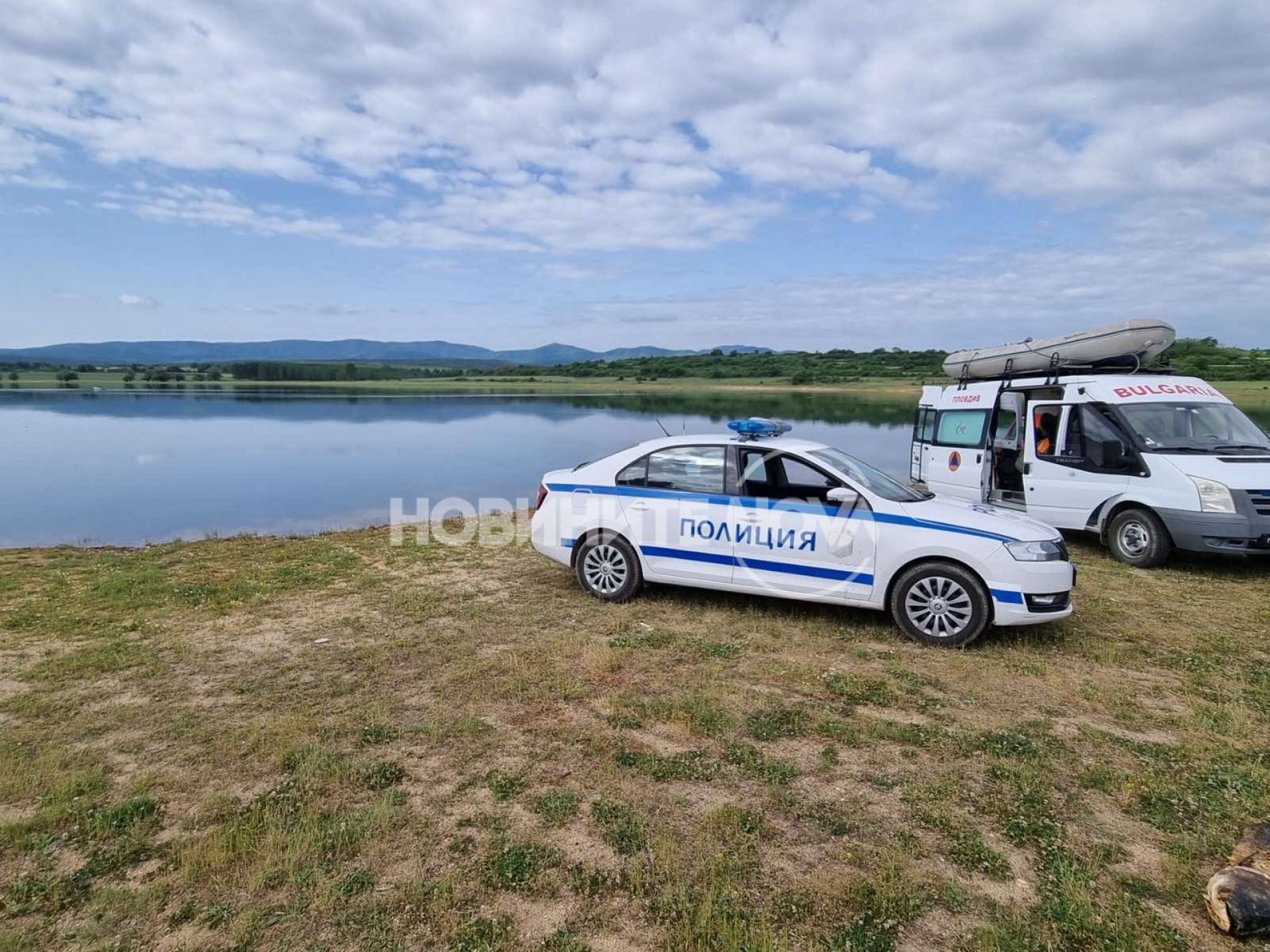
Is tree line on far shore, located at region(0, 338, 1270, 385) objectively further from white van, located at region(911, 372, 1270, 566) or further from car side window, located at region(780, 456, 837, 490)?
car side window, located at region(780, 456, 837, 490)

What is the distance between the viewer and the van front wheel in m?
8.24

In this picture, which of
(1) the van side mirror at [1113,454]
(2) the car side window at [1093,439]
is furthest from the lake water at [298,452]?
(1) the van side mirror at [1113,454]

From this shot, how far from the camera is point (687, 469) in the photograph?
21.9 feet

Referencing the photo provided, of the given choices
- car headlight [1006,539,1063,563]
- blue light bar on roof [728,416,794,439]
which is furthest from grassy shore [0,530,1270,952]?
blue light bar on roof [728,416,794,439]

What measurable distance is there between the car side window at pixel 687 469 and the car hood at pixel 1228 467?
5.53m

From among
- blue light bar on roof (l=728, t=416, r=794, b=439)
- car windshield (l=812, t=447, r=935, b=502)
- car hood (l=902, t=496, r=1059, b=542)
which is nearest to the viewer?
car hood (l=902, t=496, r=1059, b=542)

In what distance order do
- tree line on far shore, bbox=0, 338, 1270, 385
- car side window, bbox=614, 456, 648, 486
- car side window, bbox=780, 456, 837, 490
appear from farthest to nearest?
tree line on far shore, bbox=0, 338, 1270, 385 < car side window, bbox=614, 456, 648, 486 < car side window, bbox=780, 456, 837, 490

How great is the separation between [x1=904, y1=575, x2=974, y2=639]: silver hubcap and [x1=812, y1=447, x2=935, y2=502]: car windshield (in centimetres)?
76

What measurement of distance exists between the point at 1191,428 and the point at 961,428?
10.2 feet

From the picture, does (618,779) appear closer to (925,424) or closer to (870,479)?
(870,479)

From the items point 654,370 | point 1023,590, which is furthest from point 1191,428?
point 654,370

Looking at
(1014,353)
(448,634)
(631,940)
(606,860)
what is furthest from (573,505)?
(1014,353)

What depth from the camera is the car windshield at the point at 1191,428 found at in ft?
27.6

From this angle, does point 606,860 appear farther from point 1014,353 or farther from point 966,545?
point 1014,353
